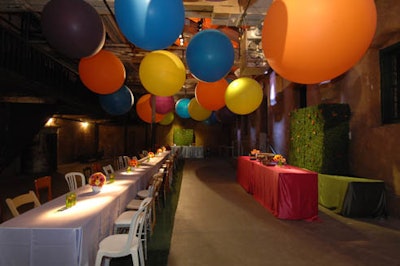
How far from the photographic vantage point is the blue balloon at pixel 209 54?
11.6 feet

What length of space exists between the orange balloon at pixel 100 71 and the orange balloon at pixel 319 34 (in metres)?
3.05

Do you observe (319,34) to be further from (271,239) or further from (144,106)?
(144,106)

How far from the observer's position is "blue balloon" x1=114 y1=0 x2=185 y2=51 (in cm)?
240

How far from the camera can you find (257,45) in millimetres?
5711

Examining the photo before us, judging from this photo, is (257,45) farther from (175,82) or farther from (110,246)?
(110,246)

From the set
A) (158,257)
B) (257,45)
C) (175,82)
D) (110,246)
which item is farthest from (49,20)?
(257,45)

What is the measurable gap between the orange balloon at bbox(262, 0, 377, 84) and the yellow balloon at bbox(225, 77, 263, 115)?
2.63 metres

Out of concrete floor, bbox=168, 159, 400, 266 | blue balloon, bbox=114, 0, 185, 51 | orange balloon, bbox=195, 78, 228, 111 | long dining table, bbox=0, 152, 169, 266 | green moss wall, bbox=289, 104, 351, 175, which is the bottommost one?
concrete floor, bbox=168, 159, 400, 266

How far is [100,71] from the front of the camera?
416 cm

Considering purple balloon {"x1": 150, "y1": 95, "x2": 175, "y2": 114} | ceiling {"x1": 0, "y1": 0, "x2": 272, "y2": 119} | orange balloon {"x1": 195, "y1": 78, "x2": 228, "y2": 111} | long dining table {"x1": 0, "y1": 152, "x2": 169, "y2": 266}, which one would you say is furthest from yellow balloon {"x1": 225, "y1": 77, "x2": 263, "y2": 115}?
long dining table {"x1": 0, "y1": 152, "x2": 169, "y2": 266}

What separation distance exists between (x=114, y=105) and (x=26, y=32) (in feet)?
8.03

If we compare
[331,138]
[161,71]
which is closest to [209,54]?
[161,71]

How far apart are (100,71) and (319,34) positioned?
11.4 feet

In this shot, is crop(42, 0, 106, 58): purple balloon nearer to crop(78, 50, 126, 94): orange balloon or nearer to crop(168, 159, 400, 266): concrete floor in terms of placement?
crop(78, 50, 126, 94): orange balloon
